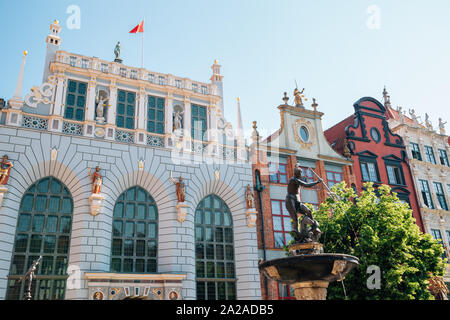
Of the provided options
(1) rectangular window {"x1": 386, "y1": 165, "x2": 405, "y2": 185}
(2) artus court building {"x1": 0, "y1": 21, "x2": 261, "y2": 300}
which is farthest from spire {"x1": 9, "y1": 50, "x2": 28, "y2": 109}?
(1) rectangular window {"x1": 386, "y1": 165, "x2": 405, "y2": 185}

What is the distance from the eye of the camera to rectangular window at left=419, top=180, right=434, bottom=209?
3500 centimetres

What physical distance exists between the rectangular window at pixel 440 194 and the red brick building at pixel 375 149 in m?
2.87

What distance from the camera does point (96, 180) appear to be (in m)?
22.8

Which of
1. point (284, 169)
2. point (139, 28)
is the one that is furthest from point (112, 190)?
point (284, 169)

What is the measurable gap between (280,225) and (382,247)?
8327 millimetres

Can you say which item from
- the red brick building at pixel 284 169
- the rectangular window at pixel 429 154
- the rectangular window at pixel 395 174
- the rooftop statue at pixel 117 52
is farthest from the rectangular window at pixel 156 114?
the rectangular window at pixel 429 154

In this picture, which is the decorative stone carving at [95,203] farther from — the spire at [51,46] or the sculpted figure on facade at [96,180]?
the spire at [51,46]

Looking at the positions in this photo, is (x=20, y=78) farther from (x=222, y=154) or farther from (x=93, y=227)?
(x=222, y=154)

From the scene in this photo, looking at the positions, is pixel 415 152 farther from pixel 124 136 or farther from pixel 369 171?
pixel 124 136

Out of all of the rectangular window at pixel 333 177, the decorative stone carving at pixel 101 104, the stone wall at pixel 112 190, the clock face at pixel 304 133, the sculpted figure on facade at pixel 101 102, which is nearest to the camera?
the stone wall at pixel 112 190

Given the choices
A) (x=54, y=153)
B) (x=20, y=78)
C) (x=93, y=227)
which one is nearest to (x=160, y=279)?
(x=93, y=227)

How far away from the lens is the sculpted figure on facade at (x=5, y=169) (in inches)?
834

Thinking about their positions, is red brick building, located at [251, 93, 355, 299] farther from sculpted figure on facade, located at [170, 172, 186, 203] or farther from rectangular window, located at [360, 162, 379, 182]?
sculpted figure on facade, located at [170, 172, 186, 203]

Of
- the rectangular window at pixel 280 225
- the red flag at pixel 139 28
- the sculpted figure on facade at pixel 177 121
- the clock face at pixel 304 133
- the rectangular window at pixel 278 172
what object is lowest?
the rectangular window at pixel 280 225
